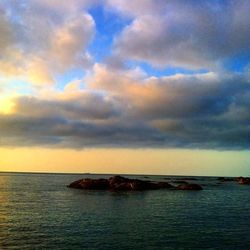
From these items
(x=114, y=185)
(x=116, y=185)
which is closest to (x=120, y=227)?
(x=116, y=185)

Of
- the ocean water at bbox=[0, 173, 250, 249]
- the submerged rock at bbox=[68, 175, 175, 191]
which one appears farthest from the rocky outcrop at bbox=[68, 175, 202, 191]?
the ocean water at bbox=[0, 173, 250, 249]

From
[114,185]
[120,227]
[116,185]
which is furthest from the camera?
[114,185]

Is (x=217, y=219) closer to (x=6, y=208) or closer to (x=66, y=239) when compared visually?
(x=66, y=239)

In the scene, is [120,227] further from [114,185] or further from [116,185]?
[114,185]

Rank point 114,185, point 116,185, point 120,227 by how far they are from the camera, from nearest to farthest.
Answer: point 120,227 → point 116,185 → point 114,185

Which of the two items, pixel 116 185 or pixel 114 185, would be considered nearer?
pixel 116 185

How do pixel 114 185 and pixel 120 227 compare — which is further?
pixel 114 185

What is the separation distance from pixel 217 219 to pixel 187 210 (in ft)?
43.6

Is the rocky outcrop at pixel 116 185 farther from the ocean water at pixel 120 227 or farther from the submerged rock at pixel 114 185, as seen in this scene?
the ocean water at pixel 120 227

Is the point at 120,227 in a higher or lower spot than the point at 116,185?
lower

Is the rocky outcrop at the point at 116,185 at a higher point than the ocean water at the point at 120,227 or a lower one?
higher

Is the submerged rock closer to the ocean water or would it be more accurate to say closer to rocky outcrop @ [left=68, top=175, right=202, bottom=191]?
rocky outcrop @ [left=68, top=175, right=202, bottom=191]

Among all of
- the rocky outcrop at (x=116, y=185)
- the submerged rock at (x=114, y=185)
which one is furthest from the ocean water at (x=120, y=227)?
the submerged rock at (x=114, y=185)

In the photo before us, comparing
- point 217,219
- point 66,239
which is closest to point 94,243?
point 66,239
